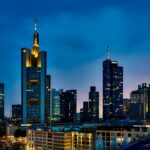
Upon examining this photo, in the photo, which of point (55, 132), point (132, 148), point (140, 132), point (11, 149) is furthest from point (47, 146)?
point (132, 148)

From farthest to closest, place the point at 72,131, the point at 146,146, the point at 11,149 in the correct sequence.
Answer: the point at 11,149
the point at 72,131
the point at 146,146

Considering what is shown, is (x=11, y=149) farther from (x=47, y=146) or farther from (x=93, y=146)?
(x=93, y=146)

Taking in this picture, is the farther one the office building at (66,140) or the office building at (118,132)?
the office building at (66,140)

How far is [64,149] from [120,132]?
2137cm

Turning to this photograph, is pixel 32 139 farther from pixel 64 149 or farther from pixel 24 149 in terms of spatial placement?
pixel 64 149

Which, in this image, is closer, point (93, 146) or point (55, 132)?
point (93, 146)

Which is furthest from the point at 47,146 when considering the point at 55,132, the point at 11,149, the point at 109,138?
the point at 109,138

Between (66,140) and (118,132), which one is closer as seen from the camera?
(118,132)

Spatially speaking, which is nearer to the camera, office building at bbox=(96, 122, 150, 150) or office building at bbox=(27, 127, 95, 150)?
office building at bbox=(96, 122, 150, 150)

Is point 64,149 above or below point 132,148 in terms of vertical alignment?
below

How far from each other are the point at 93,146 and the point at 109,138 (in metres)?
7.73

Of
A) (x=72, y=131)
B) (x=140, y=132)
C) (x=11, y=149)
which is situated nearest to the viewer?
(x=140, y=132)

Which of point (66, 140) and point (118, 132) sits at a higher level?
point (118, 132)

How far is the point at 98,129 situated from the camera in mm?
130875
